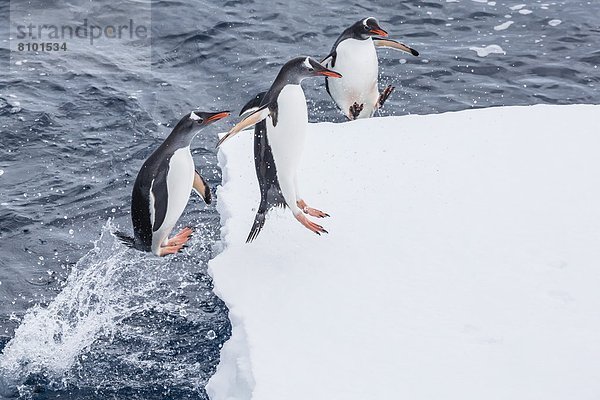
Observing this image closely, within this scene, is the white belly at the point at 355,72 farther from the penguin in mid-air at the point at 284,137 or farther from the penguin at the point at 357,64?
the penguin in mid-air at the point at 284,137

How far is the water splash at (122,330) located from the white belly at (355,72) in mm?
2258

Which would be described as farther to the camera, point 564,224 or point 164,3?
point 164,3

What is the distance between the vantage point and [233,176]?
639 centimetres

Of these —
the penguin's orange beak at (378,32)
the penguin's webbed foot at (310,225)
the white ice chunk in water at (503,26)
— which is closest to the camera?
the penguin's webbed foot at (310,225)

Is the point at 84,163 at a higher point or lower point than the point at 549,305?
lower

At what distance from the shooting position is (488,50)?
9484 millimetres

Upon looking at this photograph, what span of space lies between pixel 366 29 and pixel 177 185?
8.74ft

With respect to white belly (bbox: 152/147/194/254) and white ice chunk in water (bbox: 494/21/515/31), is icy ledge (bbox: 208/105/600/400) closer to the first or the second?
white belly (bbox: 152/147/194/254)

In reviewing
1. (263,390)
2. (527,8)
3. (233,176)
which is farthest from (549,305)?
(527,8)

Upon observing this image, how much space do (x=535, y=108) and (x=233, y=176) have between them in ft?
8.21

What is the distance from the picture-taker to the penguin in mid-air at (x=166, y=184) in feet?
18.4

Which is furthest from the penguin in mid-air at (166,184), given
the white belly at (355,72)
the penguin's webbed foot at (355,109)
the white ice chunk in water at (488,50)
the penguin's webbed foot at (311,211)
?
the white ice chunk in water at (488,50)

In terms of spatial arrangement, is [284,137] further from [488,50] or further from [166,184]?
[488,50]

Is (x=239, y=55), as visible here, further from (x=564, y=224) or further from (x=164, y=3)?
(x=564, y=224)
